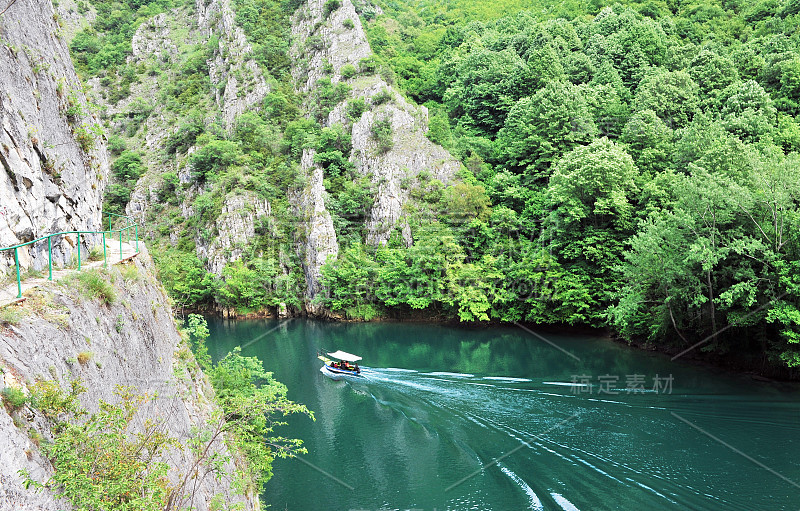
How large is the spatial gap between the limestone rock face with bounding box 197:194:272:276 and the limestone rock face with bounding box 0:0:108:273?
105 feet

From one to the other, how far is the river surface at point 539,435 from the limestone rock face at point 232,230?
1732 centimetres

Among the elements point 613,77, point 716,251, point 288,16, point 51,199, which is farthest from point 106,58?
point 716,251

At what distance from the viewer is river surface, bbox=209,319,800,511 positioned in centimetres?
1499

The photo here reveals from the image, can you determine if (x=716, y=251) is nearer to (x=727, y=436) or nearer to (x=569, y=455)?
(x=727, y=436)

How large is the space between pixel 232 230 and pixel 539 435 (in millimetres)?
33807

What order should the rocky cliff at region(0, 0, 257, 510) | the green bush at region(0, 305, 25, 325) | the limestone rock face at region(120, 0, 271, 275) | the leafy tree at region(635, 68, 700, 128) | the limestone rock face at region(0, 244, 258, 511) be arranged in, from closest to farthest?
the limestone rock face at region(0, 244, 258, 511), the rocky cliff at region(0, 0, 257, 510), the green bush at region(0, 305, 25, 325), the leafy tree at region(635, 68, 700, 128), the limestone rock face at region(120, 0, 271, 275)

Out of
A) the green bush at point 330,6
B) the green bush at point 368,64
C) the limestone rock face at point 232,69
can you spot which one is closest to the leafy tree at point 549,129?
the green bush at point 368,64

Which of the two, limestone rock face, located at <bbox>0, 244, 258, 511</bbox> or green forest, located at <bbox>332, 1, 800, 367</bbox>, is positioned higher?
green forest, located at <bbox>332, 1, 800, 367</bbox>

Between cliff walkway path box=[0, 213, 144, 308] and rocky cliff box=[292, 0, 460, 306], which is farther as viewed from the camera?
rocky cliff box=[292, 0, 460, 306]

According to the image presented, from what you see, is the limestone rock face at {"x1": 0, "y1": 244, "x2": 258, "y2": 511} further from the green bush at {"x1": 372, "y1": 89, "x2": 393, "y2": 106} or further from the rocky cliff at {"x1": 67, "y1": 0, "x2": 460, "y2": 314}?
the green bush at {"x1": 372, "y1": 89, "x2": 393, "y2": 106}

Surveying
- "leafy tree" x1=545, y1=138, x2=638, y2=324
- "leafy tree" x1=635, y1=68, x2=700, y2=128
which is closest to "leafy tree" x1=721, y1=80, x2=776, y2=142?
"leafy tree" x1=635, y1=68, x2=700, y2=128

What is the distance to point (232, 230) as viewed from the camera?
44281 mm

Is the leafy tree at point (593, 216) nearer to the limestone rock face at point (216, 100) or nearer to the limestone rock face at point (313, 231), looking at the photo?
the limestone rock face at point (313, 231)

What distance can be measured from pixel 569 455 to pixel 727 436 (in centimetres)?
601
